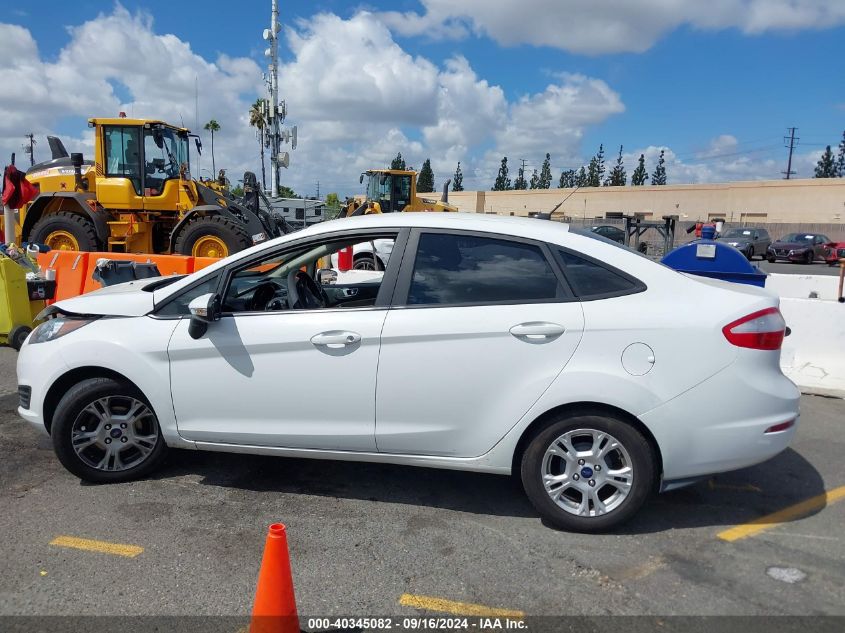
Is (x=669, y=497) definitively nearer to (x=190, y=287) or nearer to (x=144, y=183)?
(x=190, y=287)

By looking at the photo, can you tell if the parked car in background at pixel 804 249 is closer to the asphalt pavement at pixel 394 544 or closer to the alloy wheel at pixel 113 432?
the asphalt pavement at pixel 394 544

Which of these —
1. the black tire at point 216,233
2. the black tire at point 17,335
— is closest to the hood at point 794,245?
the black tire at point 216,233

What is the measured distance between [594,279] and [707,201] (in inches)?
2449

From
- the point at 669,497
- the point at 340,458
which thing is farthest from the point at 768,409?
the point at 340,458

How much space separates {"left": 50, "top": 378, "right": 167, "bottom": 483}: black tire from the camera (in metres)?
4.02

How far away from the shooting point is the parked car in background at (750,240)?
30156 millimetres

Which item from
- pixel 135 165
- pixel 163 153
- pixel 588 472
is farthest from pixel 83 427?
pixel 163 153

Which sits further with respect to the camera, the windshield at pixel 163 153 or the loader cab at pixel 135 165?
the windshield at pixel 163 153

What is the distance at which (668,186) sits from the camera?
61031mm

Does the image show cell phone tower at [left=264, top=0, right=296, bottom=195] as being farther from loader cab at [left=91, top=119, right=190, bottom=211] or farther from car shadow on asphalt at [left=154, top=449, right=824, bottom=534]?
car shadow on asphalt at [left=154, top=449, right=824, bottom=534]

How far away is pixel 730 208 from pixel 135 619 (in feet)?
207

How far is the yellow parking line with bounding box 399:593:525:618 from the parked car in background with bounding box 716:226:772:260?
30659mm

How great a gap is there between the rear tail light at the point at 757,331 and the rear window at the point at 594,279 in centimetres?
52

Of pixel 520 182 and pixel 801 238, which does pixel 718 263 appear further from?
pixel 520 182
